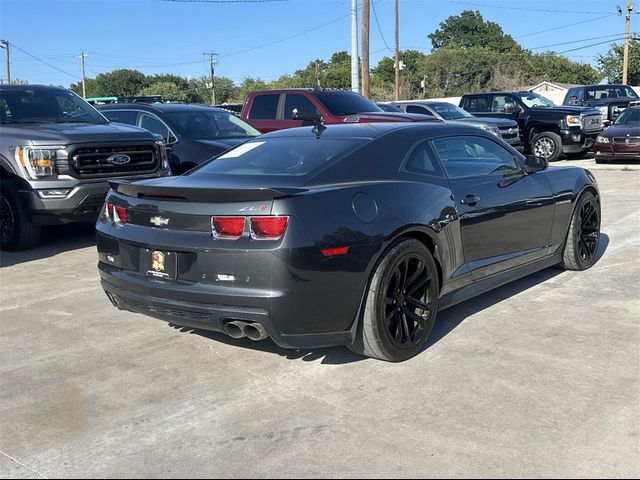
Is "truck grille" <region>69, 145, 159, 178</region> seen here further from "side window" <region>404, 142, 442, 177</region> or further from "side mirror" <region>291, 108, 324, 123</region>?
"side window" <region>404, 142, 442, 177</region>

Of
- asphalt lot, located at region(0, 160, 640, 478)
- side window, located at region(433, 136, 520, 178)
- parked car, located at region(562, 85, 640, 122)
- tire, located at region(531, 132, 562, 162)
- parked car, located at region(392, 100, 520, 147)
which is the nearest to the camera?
asphalt lot, located at region(0, 160, 640, 478)

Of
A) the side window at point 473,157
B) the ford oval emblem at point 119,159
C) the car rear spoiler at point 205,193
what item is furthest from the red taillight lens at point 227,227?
the ford oval emblem at point 119,159

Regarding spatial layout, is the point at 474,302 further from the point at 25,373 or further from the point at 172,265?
the point at 25,373

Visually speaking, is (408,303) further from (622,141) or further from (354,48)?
(354,48)

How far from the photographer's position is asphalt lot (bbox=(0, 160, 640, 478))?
10.1 ft

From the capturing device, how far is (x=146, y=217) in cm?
415

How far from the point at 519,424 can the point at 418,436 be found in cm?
54

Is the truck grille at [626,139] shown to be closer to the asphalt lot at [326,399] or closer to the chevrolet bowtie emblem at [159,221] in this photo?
the asphalt lot at [326,399]

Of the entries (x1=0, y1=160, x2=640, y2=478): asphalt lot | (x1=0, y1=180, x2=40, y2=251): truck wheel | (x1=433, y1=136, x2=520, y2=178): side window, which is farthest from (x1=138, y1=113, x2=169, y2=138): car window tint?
(x1=433, y1=136, x2=520, y2=178): side window

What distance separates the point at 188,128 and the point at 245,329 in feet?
21.7

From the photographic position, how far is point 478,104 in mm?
19438

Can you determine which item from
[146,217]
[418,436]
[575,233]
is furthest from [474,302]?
[146,217]

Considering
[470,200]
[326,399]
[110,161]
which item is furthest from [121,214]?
[110,161]

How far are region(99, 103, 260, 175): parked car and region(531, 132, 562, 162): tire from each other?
10119 millimetres
